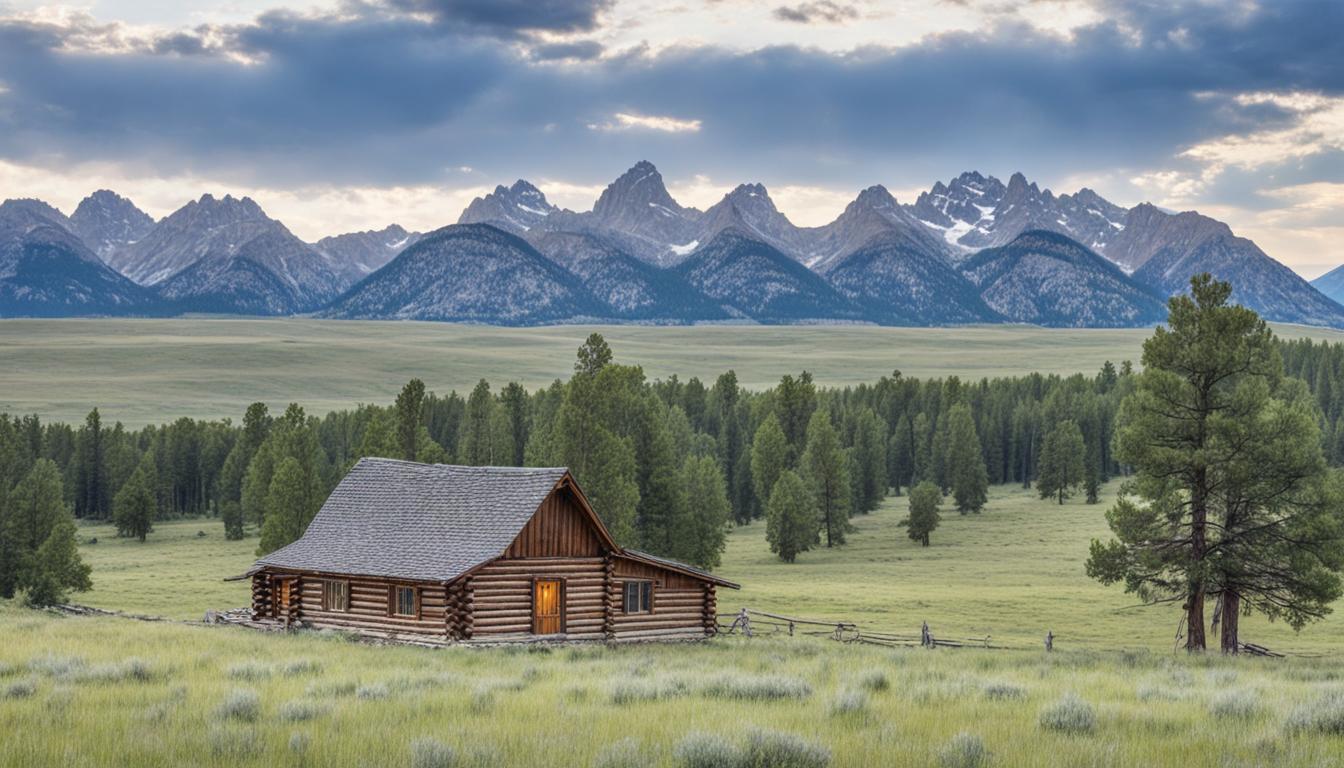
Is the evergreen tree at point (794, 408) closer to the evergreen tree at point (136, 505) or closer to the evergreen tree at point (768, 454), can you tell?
the evergreen tree at point (768, 454)

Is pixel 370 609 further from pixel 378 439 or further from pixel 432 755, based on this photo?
pixel 378 439

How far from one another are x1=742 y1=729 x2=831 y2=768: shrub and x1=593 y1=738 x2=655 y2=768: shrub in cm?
109

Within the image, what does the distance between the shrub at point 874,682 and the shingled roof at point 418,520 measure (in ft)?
58.6

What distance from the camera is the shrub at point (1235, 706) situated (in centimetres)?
1694

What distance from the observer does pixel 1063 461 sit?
387 feet

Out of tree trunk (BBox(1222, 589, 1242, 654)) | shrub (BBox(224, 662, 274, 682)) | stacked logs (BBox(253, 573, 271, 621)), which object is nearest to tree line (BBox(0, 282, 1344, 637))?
tree trunk (BBox(1222, 589, 1242, 654))

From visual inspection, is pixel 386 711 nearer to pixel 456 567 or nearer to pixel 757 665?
pixel 757 665

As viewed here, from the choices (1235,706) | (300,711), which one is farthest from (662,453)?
(300,711)

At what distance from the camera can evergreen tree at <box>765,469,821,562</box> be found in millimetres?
85312

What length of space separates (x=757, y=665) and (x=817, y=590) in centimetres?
3719

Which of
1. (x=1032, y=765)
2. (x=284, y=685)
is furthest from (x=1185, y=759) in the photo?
(x=284, y=685)

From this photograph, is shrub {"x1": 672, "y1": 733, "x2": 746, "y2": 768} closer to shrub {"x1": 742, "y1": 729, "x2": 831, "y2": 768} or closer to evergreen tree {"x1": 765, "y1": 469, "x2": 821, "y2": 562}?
shrub {"x1": 742, "y1": 729, "x2": 831, "y2": 768}

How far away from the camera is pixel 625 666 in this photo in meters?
28.2


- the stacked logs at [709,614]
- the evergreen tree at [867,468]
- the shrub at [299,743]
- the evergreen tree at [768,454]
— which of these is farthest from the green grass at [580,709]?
the evergreen tree at [867,468]
